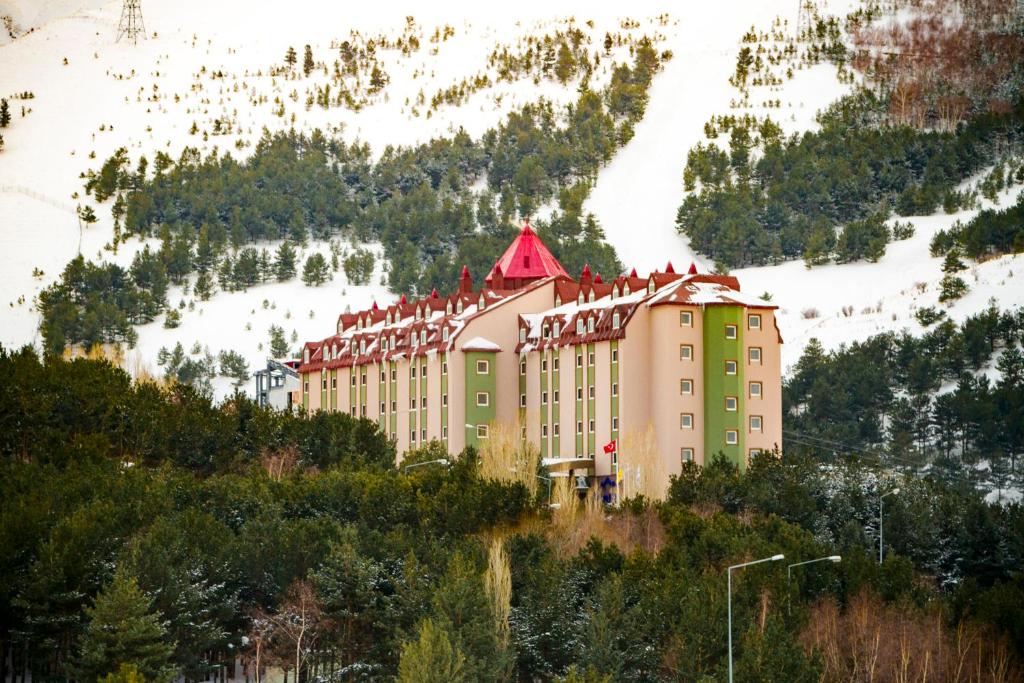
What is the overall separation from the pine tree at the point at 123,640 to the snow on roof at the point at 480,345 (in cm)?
5204

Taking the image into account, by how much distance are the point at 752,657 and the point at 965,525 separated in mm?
33740

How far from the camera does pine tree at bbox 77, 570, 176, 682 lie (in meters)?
76.8

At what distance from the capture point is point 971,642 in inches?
3398

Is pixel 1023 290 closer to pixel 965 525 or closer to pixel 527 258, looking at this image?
pixel 527 258

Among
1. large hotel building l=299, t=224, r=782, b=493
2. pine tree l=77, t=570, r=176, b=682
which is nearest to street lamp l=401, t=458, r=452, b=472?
large hotel building l=299, t=224, r=782, b=493

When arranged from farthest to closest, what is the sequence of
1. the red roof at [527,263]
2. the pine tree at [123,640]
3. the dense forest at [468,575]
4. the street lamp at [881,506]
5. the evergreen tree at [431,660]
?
the red roof at [527,263] < the street lamp at [881,506] < the dense forest at [468,575] < the pine tree at [123,640] < the evergreen tree at [431,660]

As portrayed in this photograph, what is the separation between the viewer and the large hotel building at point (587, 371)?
117 metres

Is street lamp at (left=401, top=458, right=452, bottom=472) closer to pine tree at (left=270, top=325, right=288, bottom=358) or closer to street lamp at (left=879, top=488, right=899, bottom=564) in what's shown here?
street lamp at (left=879, top=488, right=899, bottom=564)

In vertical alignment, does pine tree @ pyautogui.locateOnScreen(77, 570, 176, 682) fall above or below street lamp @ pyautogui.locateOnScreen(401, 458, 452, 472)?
below

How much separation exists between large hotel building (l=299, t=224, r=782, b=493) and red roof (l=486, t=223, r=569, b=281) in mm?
638

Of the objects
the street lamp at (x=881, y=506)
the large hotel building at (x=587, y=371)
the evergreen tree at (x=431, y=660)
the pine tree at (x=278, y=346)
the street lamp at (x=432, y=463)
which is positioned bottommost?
the evergreen tree at (x=431, y=660)

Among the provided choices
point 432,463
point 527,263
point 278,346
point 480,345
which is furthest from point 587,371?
point 278,346

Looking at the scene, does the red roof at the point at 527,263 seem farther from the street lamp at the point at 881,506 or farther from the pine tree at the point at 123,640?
the pine tree at the point at 123,640

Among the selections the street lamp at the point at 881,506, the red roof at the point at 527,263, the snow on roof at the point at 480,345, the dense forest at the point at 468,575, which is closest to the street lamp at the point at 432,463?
the dense forest at the point at 468,575
